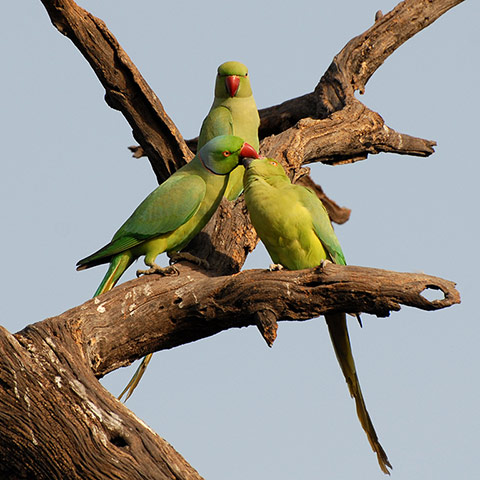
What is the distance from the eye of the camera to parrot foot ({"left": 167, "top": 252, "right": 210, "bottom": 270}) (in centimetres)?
568

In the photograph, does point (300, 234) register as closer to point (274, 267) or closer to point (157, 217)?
point (274, 267)

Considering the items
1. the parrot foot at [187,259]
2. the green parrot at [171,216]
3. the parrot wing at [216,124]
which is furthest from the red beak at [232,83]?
the parrot foot at [187,259]

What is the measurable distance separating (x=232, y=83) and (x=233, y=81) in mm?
22

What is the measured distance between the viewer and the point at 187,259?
5750 millimetres

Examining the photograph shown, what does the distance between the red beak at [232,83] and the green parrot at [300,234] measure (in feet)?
6.08

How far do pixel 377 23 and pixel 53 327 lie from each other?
17.6 ft

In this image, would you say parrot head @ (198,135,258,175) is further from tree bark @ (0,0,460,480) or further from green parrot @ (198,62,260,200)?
green parrot @ (198,62,260,200)

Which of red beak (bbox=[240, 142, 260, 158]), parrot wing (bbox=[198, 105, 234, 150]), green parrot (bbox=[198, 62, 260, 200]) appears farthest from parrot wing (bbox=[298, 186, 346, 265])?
parrot wing (bbox=[198, 105, 234, 150])

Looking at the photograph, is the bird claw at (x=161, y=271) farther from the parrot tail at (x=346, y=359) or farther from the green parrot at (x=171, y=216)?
the parrot tail at (x=346, y=359)

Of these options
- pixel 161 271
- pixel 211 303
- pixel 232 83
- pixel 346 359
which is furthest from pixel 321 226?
pixel 232 83

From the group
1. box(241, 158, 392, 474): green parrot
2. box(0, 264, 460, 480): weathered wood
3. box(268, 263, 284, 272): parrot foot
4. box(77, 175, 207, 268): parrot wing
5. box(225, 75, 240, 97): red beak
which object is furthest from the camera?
box(225, 75, 240, 97): red beak

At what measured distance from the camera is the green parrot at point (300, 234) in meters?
4.91

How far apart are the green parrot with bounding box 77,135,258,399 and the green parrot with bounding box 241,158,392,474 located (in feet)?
1.68

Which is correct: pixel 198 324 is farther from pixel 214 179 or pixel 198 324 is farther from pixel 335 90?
pixel 335 90
